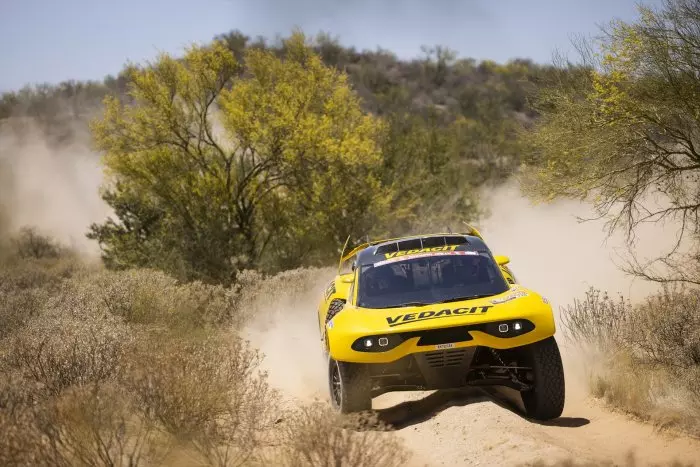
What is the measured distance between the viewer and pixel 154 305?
14688mm

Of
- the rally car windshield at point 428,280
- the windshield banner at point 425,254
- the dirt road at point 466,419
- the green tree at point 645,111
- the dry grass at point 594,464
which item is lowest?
the dry grass at point 594,464

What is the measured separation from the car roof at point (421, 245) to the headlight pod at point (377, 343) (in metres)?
1.82

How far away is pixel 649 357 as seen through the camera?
9484 mm

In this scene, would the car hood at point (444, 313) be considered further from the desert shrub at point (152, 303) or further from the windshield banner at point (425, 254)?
the desert shrub at point (152, 303)

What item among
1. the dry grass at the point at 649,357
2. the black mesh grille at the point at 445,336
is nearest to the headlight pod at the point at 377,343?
the black mesh grille at the point at 445,336

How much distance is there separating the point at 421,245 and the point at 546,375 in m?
2.50

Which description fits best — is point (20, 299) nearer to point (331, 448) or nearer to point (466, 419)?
point (466, 419)

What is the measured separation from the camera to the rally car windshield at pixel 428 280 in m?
8.80

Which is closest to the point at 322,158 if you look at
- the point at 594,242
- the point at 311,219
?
the point at 311,219

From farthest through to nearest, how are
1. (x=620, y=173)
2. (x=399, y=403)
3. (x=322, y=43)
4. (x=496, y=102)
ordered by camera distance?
(x=322, y=43) < (x=496, y=102) < (x=620, y=173) < (x=399, y=403)

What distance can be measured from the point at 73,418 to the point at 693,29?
13837 mm

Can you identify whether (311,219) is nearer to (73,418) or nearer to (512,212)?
(512,212)

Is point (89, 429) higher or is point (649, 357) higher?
point (89, 429)

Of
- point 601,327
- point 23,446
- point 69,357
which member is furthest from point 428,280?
point 23,446
